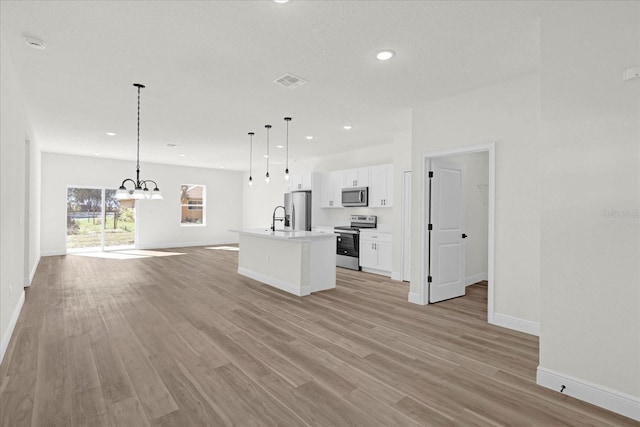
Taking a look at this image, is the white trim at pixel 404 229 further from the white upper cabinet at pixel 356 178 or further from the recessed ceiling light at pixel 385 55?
the recessed ceiling light at pixel 385 55

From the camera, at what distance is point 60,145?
24.7ft

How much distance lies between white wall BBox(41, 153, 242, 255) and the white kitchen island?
5953 mm

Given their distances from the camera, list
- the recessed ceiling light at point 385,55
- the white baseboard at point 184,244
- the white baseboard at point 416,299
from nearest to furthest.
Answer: the recessed ceiling light at point 385,55, the white baseboard at point 416,299, the white baseboard at point 184,244

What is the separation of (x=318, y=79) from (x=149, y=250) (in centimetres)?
861

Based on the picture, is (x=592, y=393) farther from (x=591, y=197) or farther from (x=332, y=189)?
(x=332, y=189)

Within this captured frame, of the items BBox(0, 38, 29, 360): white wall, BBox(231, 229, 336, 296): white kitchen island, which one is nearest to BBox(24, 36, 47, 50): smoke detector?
BBox(0, 38, 29, 360): white wall

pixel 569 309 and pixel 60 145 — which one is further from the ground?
pixel 60 145

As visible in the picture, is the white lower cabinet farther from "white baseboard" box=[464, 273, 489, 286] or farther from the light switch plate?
the light switch plate

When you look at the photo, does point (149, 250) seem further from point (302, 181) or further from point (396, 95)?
point (396, 95)

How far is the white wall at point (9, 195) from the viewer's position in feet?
9.24

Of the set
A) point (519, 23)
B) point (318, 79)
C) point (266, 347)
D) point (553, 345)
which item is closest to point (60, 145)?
point (318, 79)

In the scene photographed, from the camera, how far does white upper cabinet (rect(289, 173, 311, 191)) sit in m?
8.14

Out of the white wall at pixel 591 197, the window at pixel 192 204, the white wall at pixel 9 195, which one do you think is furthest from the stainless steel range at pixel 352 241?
the window at pixel 192 204

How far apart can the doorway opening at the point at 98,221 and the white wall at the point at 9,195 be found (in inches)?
235
